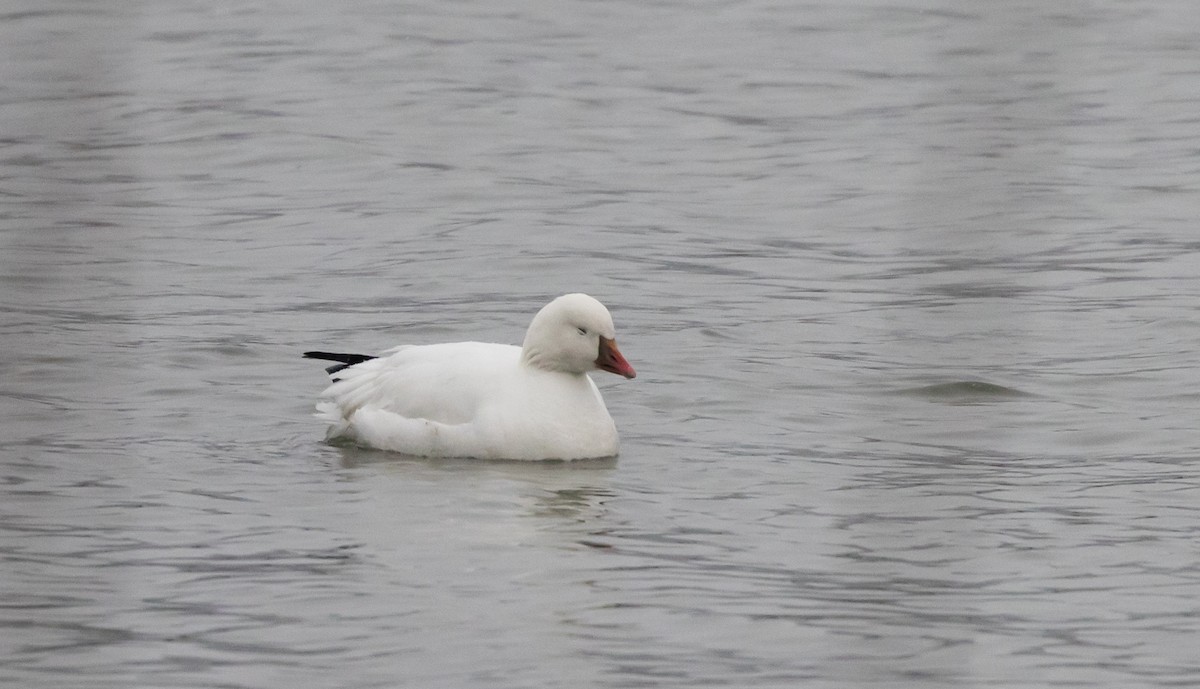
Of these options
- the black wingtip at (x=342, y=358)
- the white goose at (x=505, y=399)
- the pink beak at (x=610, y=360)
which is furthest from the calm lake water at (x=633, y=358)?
the pink beak at (x=610, y=360)

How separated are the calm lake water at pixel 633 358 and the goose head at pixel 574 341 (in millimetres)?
565

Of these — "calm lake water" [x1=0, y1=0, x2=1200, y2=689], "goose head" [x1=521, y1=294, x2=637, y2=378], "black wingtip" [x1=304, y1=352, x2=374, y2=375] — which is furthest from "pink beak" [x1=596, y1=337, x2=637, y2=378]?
"black wingtip" [x1=304, y1=352, x2=374, y2=375]

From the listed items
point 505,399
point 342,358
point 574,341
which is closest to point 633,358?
point 342,358

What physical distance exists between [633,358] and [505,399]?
2.99m

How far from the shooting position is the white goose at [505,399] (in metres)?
10.2

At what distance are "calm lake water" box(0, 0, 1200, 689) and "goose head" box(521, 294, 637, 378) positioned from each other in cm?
57

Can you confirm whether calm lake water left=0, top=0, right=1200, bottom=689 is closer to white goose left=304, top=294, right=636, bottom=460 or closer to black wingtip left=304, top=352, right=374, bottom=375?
white goose left=304, top=294, right=636, bottom=460

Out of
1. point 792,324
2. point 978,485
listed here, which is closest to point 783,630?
point 978,485

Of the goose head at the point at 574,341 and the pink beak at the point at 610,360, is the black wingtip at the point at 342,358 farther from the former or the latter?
the pink beak at the point at 610,360

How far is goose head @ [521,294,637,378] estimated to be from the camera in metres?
10.4

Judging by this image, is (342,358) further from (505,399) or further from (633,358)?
(633,358)

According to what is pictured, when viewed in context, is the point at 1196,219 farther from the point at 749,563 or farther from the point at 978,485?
the point at 749,563

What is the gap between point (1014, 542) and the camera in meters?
8.56

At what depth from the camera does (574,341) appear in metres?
10.4
